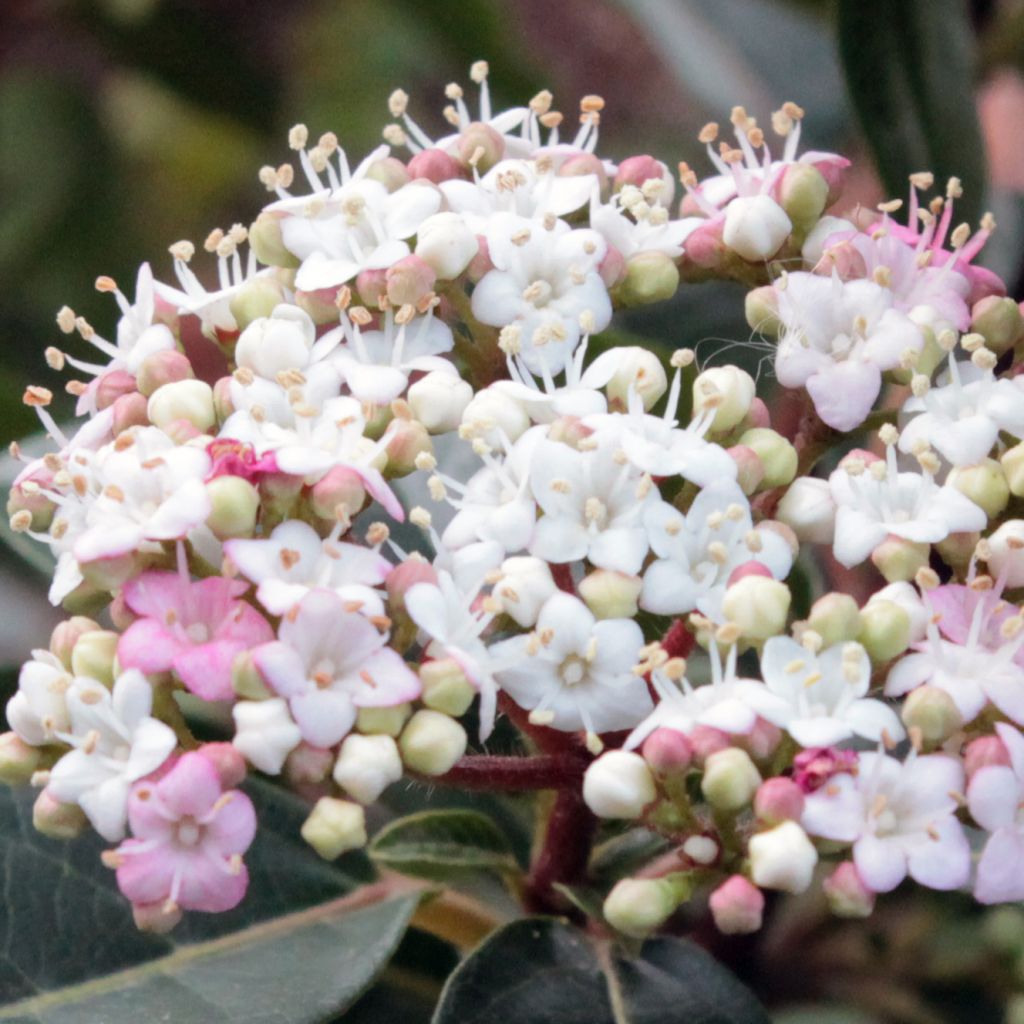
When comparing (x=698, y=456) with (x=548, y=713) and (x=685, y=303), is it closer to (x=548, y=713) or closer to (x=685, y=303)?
(x=548, y=713)

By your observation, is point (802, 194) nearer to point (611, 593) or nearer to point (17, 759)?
point (611, 593)

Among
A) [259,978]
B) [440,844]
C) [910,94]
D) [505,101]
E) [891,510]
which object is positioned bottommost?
[259,978]

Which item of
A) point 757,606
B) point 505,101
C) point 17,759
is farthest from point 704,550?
point 505,101

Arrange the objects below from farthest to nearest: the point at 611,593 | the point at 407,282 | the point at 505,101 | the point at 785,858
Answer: the point at 505,101, the point at 407,282, the point at 611,593, the point at 785,858

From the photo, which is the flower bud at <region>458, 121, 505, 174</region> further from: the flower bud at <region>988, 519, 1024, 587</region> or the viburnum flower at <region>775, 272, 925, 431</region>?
the flower bud at <region>988, 519, 1024, 587</region>

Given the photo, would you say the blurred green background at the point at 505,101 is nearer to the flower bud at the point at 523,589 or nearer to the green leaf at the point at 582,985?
the green leaf at the point at 582,985

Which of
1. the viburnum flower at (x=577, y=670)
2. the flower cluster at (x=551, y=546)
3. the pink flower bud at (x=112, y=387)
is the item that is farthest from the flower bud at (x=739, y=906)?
the pink flower bud at (x=112, y=387)

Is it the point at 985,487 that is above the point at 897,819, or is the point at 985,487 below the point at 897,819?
above
